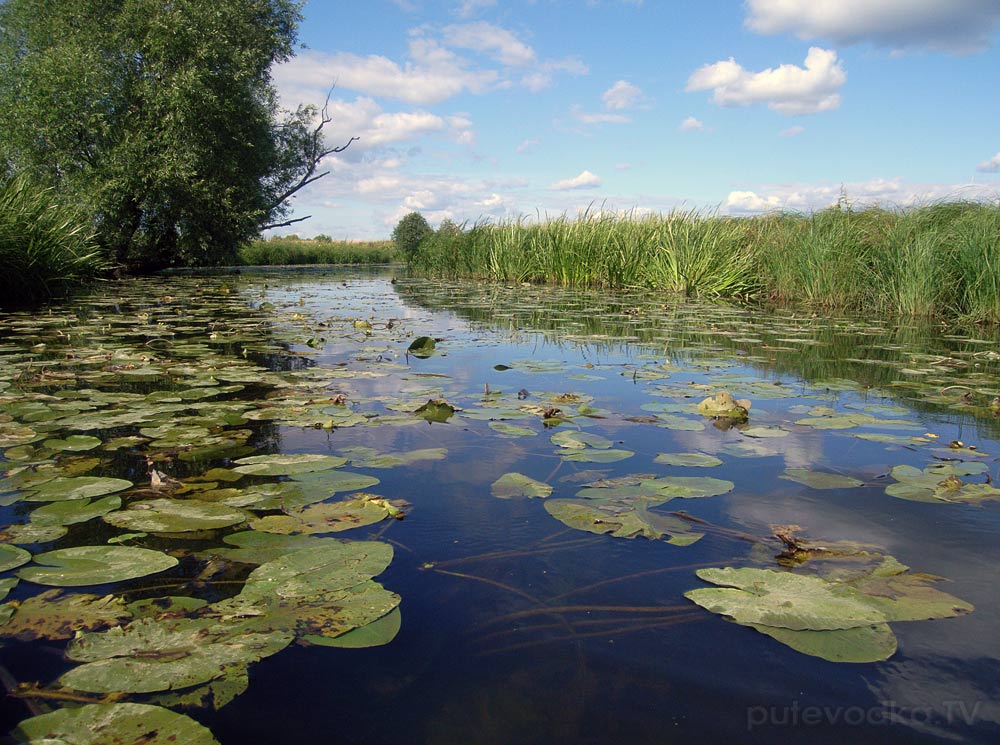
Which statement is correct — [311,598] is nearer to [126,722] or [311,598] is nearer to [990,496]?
[126,722]

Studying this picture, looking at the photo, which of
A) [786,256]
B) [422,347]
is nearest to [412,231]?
[786,256]

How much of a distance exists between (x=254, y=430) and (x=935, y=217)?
8.97 m

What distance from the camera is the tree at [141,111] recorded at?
1291 centimetres

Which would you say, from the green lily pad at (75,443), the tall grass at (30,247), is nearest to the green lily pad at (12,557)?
the green lily pad at (75,443)

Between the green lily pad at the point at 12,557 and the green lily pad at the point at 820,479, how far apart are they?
2.03 meters

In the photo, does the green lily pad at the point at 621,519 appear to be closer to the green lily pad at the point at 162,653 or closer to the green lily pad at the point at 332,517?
the green lily pad at the point at 332,517

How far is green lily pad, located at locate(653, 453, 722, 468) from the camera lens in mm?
2109

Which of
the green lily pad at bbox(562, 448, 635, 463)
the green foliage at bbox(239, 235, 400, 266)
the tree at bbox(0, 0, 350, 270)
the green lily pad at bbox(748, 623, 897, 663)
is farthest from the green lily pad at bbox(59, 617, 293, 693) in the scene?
the green foliage at bbox(239, 235, 400, 266)

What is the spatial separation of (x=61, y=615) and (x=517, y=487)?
43.5 inches

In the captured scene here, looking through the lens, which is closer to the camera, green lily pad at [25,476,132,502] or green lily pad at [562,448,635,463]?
green lily pad at [25,476,132,502]

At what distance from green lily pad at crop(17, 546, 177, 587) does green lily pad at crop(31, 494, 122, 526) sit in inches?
7.8

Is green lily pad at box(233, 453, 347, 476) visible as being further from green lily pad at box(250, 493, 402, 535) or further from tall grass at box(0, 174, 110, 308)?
tall grass at box(0, 174, 110, 308)

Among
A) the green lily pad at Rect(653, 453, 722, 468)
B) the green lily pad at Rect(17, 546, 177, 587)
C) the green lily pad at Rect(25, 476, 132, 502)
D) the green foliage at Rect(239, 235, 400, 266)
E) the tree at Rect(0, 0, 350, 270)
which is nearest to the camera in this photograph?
the green lily pad at Rect(17, 546, 177, 587)

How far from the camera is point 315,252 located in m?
34.6
